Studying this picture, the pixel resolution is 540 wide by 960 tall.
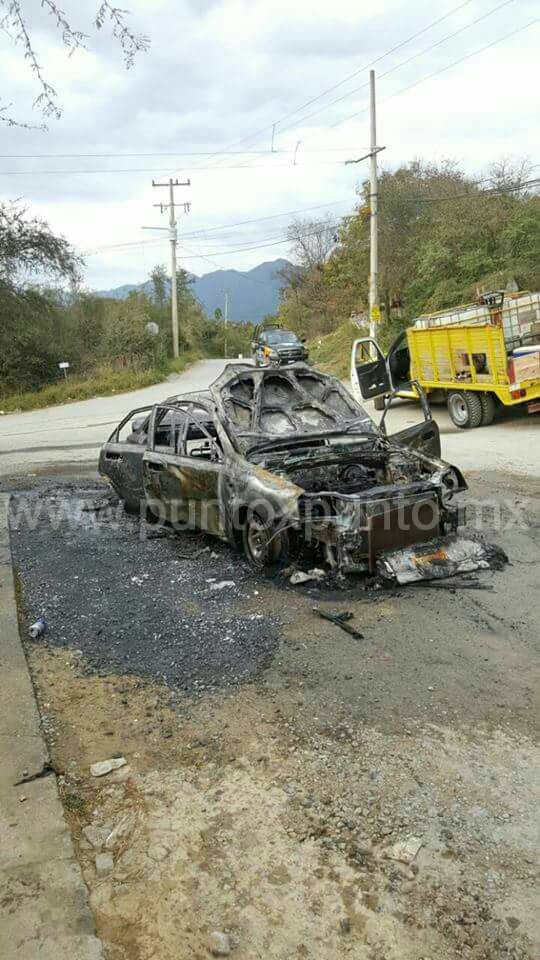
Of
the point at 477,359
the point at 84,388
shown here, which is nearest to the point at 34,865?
the point at 477,359

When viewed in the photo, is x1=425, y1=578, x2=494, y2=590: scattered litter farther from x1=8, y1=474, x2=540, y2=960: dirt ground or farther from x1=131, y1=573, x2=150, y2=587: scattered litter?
x1=131, y1=573, x2=150, y2=587: scattered litter

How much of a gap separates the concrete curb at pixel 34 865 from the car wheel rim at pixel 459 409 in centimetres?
1141

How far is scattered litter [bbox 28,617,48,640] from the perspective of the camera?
187 inches

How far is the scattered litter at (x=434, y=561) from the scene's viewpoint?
513 centimetres

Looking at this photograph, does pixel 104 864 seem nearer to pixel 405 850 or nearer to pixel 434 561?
pixel 405 850

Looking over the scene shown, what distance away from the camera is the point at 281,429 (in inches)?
257

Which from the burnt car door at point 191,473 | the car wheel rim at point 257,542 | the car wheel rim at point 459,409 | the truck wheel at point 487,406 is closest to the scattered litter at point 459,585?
the car wheel rim at point 257,542

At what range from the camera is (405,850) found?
2621 mm

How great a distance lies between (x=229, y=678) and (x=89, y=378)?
29.1 m

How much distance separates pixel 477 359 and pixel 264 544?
8882 millimetres

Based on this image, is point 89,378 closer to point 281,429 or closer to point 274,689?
point 281,429

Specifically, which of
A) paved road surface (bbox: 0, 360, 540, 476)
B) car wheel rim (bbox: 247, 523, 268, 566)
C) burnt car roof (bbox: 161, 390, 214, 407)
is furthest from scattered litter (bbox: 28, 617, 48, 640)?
paved road surface (bbox: 0, 360, 540, 476)

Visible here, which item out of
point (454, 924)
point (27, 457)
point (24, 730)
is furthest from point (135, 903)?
point (27, 457)

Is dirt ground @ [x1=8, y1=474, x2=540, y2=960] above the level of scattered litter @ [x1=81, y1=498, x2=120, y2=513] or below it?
below
